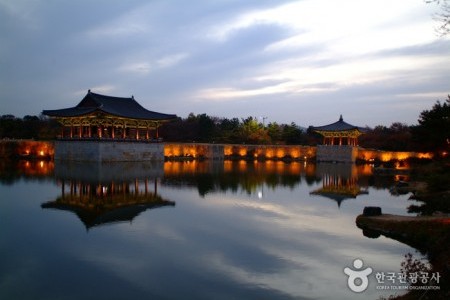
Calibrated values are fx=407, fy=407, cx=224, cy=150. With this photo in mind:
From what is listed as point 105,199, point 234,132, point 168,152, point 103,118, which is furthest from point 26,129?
point 105,199

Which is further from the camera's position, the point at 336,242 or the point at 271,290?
the point at 336,242

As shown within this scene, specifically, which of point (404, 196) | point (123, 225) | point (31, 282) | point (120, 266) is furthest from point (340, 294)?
point (404, 196)

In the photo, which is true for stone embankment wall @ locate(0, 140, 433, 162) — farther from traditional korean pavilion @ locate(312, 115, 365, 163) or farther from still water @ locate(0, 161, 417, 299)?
still water @ locate(0, 161, 417, 299)

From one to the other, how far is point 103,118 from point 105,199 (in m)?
24.0

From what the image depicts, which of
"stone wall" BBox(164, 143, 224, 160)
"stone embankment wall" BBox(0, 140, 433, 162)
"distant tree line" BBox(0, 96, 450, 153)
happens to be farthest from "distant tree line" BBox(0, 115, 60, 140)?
"stone wall" BBox(164, 143, 224, 160)

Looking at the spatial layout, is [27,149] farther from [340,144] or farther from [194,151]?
[340,144]

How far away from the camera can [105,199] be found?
16.9 metres

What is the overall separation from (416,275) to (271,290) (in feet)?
8.77

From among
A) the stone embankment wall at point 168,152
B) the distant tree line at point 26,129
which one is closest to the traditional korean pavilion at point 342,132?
the stone embankment wall at point 168,152

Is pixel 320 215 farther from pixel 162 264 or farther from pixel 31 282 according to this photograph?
pixel 31 282

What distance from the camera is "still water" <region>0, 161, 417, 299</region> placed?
7547 millimetres

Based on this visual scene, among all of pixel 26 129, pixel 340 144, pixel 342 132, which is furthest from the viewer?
pixel 26 129

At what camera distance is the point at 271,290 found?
7512mm

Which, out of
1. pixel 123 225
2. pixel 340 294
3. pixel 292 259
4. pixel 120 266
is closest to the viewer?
pixel 340 294
